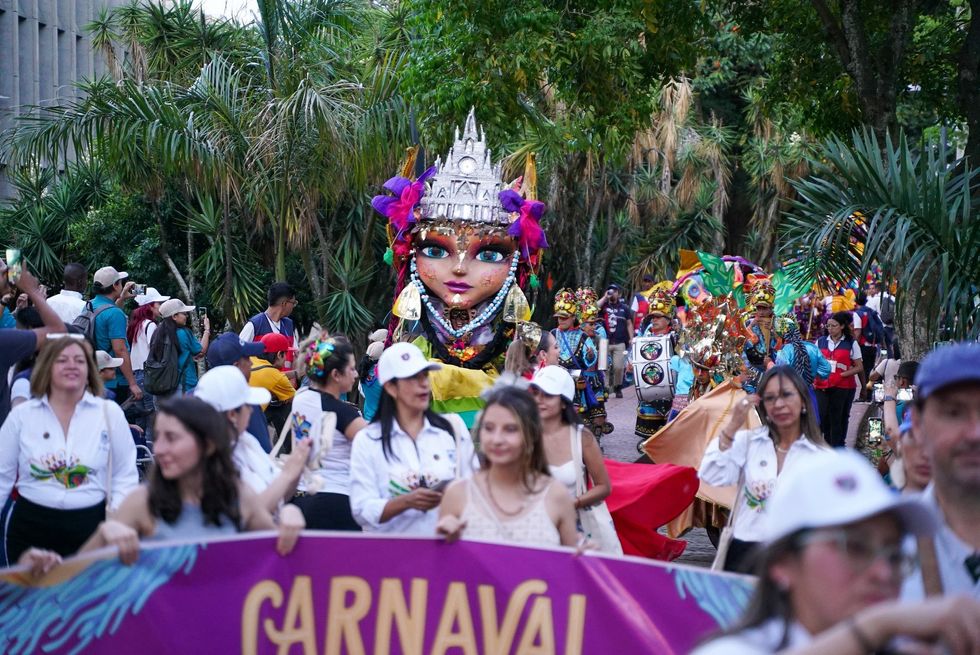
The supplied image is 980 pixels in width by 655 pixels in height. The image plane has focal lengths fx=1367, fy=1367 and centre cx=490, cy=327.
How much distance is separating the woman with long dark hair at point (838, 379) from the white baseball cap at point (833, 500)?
36.8 feet

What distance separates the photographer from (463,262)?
36.3 ft

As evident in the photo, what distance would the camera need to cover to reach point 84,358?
233 inches

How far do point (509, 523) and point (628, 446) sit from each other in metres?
11.3

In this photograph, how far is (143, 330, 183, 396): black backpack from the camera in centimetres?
1109

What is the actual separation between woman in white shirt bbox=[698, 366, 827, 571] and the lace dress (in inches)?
50.9

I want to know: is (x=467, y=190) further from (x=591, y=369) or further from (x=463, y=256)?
(x=591, y=369)

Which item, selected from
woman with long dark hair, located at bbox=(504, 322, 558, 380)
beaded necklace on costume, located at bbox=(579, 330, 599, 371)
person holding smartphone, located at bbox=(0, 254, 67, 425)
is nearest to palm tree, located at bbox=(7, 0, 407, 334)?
beaded necklace on costume, located at bbox=(579, 330, 599, 371)

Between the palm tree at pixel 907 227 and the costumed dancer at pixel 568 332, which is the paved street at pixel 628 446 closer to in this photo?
the costumed dancer at pixel 568 332

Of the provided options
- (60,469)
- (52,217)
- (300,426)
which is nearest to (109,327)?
(300,426)

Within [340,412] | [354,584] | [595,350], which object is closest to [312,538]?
[354,584]

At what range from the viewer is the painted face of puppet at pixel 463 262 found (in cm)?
1105

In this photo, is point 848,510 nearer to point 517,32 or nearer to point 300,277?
point 517,32

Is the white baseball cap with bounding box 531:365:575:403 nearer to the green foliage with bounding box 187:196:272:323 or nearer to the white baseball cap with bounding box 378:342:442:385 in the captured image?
the white baseball cap with bounding box 378:342:442:385

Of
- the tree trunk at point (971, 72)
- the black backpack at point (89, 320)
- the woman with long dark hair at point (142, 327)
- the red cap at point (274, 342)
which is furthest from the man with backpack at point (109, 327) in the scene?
the tree trunk at point (971, 72)
